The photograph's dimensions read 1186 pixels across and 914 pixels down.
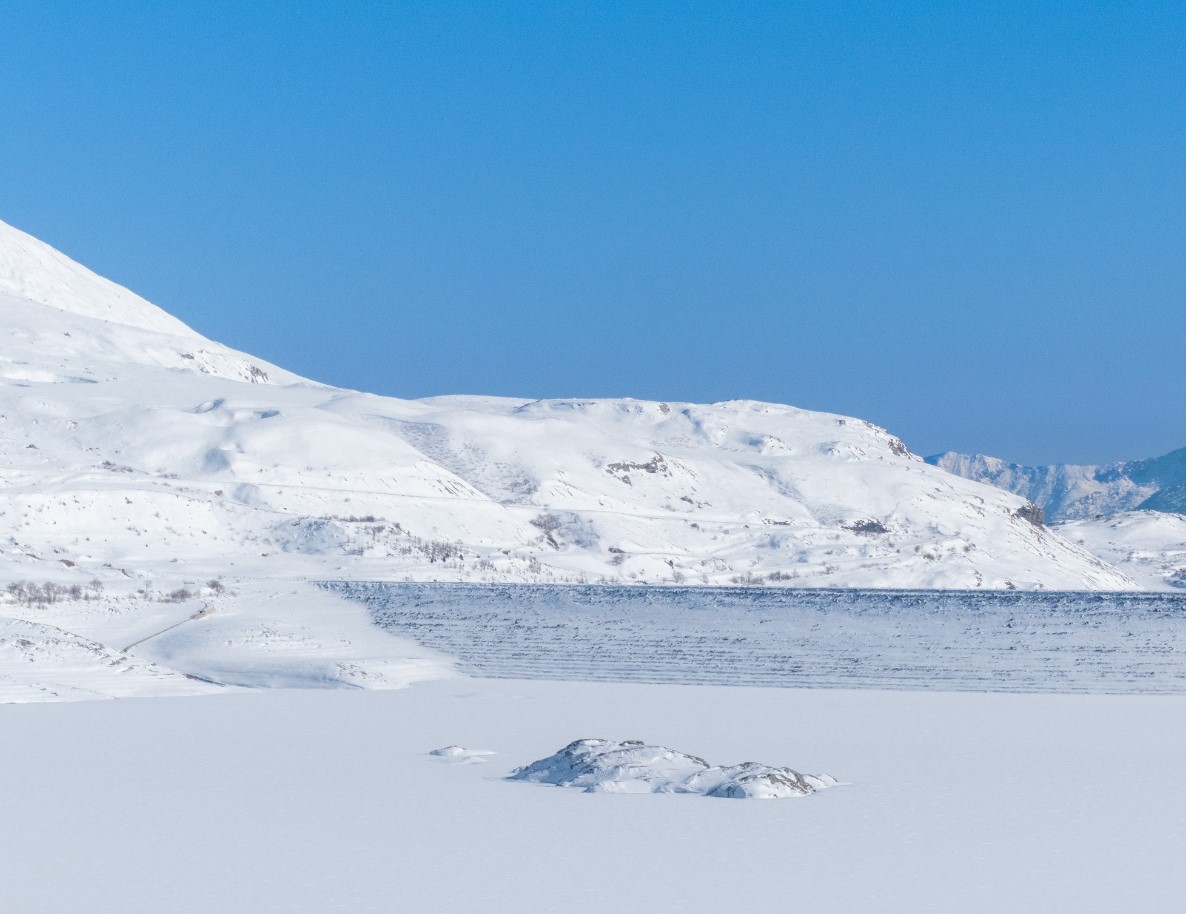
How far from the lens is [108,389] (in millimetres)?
96312

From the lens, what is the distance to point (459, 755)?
73.4 ft

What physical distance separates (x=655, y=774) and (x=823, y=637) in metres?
15.7

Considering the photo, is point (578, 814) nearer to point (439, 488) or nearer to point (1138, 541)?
point (439, 488)

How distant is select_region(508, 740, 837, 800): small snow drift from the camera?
18.9 metres

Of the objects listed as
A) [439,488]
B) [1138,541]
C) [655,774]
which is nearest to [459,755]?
[655,774]

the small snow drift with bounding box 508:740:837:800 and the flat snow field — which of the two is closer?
the flat snow field

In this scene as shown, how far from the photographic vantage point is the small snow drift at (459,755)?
22172mm

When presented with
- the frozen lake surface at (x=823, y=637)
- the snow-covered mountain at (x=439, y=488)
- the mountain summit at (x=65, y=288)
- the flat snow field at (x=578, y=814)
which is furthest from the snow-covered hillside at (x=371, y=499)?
the flat snow field at (x=578, y=814)

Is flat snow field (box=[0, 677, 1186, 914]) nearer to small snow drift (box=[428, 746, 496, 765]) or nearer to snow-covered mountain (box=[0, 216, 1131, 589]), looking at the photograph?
small snow drift (box=[428, 746, 496, 765])

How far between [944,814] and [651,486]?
8495 cm

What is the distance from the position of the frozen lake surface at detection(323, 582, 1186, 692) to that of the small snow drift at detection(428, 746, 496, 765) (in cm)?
1145

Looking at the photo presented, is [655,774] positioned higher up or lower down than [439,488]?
lower down

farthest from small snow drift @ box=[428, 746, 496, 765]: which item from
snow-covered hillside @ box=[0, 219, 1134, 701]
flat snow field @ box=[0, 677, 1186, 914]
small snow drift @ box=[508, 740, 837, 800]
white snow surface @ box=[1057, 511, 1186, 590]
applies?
white snow surface @ box=[1057, 511, 1186, 590]

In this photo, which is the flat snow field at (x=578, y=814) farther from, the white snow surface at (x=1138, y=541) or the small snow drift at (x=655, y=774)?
the white snow surface at (x=1138, y=541)
